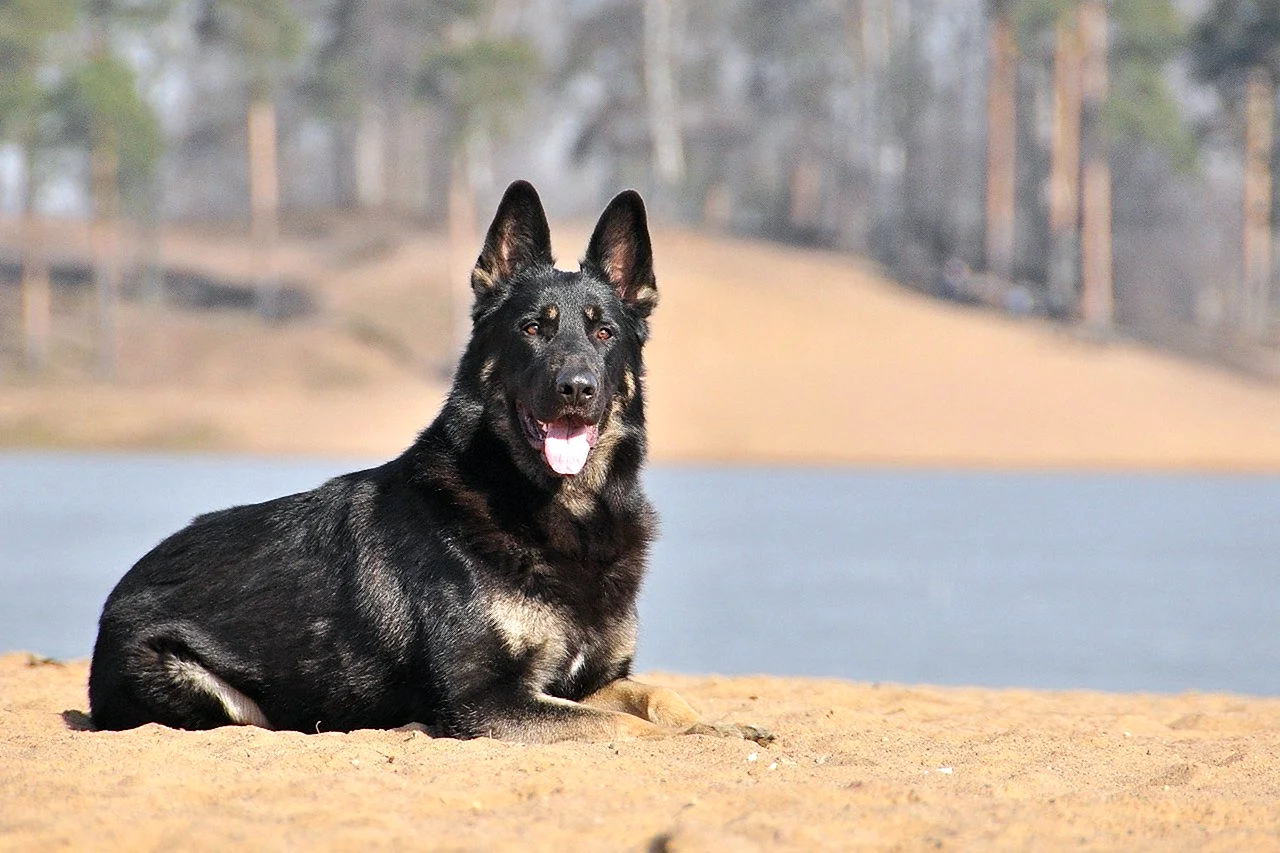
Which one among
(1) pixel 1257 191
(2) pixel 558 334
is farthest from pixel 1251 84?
(2) pixel 558 334

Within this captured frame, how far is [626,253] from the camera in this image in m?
6.95

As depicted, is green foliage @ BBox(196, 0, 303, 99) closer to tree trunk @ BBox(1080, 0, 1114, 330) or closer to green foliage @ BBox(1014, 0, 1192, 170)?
green foliage @ BBox(1014, 0, 1192, 170)

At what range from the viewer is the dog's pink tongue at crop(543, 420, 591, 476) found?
257 inches

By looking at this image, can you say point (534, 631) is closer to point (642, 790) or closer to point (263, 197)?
point (642, 790)

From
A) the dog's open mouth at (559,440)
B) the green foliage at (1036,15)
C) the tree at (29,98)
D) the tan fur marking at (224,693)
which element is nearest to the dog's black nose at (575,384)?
the dog's open mouth at (559,440)

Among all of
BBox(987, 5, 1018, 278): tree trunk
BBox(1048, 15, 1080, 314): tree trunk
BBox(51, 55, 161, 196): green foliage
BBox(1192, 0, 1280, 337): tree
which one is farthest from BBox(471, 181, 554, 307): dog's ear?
BBox(1192, 0, 1280, 337): tree

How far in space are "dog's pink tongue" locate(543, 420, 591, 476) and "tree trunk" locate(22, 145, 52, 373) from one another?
4262 cm

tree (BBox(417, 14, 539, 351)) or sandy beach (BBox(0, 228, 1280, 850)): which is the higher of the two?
tree (BBox(417, 14, 539, 351))

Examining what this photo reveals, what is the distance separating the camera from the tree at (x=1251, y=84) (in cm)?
5425

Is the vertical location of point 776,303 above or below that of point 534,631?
below

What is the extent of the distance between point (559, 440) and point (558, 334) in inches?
16.3

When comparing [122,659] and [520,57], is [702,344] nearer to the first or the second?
[520,57]

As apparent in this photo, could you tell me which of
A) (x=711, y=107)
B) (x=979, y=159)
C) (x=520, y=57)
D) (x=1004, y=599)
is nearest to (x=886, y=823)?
(x=1004, y=599)

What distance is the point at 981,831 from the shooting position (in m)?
4.72
